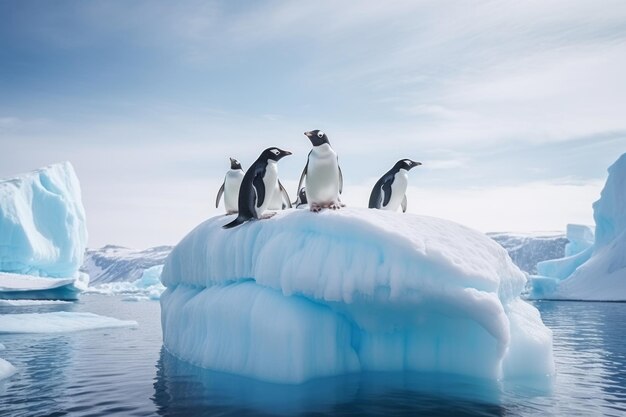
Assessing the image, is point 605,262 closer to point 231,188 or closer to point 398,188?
point 398,188

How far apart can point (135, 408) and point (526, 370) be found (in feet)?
18.6

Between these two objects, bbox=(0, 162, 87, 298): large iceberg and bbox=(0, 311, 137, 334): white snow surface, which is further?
bbox=(0, 162, 87, 298): large iceberg

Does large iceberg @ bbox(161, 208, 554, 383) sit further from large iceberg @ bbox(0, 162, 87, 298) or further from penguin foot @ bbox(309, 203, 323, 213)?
large iceberg @ bbox(0, 162, 87, 298)

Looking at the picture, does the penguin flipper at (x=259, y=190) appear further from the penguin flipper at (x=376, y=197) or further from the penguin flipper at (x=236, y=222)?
the penguin flipper at (x=376, y=197)

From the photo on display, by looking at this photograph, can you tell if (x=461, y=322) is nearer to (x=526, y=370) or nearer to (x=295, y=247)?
(x=526, y=370)

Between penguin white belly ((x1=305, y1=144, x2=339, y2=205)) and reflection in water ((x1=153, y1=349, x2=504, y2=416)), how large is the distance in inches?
116

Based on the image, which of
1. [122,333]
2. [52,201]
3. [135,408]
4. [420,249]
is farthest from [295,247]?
[52,201]

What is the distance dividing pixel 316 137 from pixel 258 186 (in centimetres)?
→ 151

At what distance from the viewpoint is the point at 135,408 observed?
609cm

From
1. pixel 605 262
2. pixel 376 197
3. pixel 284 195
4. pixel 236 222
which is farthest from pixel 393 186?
pixel 605 262

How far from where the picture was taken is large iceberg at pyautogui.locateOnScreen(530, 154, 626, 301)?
39.5 meters

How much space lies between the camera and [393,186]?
40.7 ft

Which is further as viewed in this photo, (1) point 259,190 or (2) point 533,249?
(2) point 533,249

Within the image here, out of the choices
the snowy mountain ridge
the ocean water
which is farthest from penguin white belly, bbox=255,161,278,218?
the snowy mountain ridge
